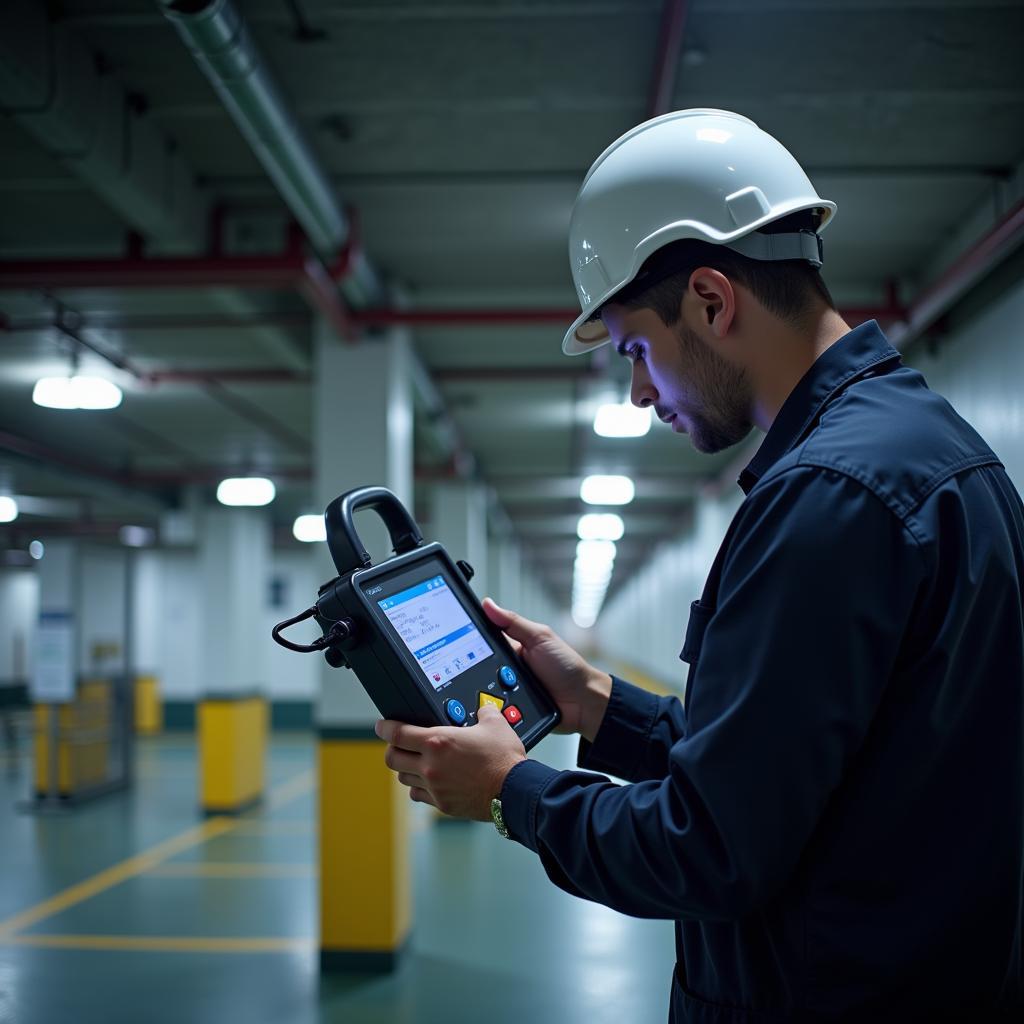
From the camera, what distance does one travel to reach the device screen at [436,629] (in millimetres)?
1436

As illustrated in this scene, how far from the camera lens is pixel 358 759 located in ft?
18.3

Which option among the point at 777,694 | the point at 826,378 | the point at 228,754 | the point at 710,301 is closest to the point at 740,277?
the point at 710,301

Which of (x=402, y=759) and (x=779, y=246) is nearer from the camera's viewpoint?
(x=779, y=246)

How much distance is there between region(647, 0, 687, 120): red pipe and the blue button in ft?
8.29

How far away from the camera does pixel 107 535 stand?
49.8 feet

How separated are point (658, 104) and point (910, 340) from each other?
3193mm

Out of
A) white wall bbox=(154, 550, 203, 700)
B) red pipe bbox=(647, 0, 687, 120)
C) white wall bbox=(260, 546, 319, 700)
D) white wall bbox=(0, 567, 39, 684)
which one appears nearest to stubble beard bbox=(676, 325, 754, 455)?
red pipe bbox=(647, 0, 687, 120)

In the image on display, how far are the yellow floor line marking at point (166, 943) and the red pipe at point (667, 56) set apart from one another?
504 centimetres

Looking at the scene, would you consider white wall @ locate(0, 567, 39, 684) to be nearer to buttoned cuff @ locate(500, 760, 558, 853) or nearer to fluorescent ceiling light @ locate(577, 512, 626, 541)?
fluorescent ceiling light @ locate(577, 512, 626, 541)

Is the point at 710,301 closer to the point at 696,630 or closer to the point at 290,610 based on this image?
the point at 696,630

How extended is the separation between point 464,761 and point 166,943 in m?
5.68

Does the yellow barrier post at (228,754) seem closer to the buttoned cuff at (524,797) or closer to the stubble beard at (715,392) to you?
the buttoned cuff at (524,797)

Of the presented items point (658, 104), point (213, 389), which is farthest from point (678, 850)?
point (213, 389)

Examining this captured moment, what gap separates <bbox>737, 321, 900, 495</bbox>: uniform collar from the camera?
1.16 m
